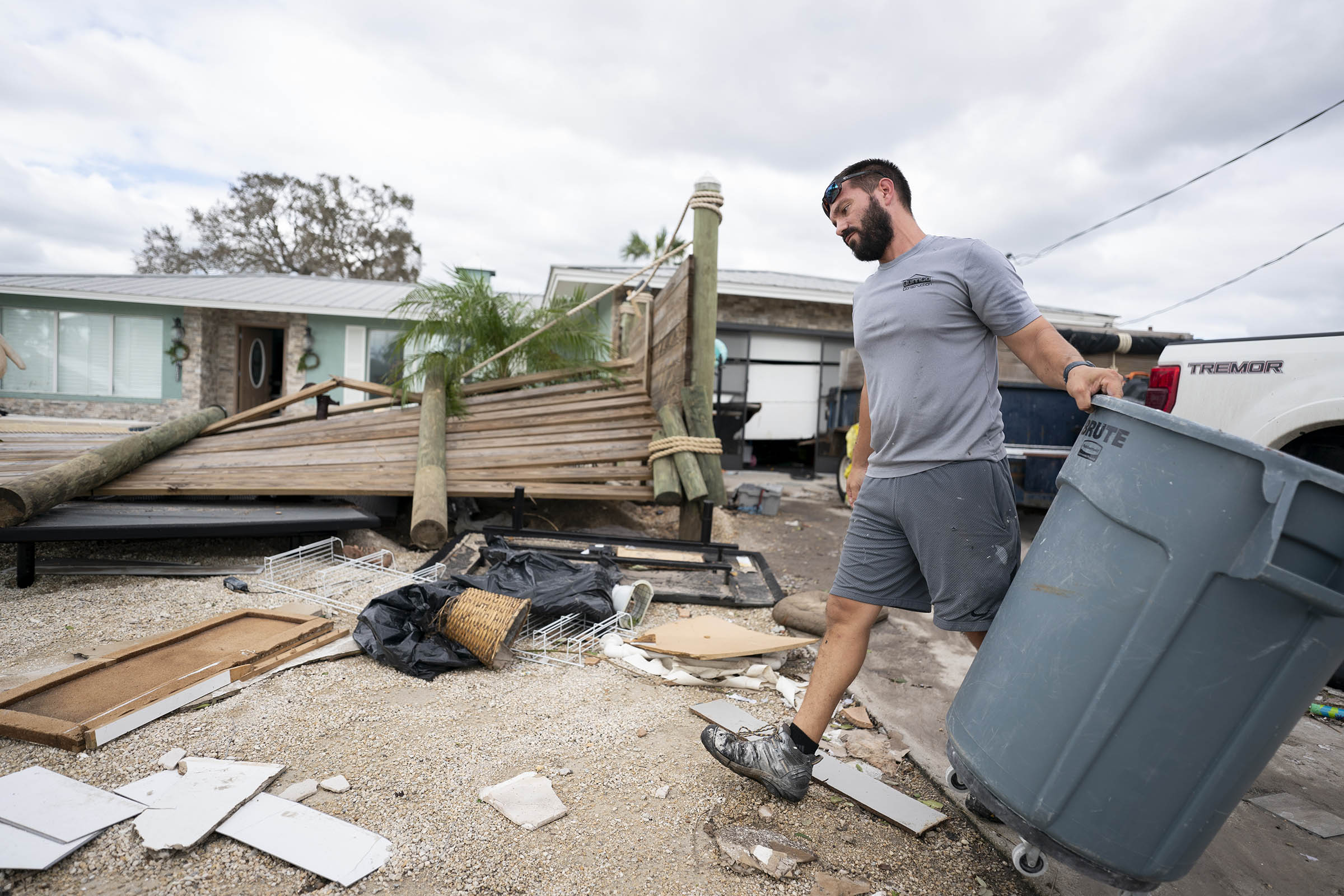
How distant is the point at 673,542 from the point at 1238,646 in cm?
350

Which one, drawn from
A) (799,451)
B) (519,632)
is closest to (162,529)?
(519,632)

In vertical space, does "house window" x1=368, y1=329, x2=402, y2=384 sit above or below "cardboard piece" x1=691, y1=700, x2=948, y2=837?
above

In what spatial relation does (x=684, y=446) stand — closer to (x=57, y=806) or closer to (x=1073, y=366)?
(x=1073, y=366)

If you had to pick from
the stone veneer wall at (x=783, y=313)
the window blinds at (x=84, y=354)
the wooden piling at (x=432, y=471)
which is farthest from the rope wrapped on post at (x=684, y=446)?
the window blinds at (x=84, y=354)

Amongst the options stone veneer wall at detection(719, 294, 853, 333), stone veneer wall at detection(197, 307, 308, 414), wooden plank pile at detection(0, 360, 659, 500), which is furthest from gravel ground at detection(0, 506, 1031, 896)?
stone veneer wall at detection(197, 307, 308, 414)

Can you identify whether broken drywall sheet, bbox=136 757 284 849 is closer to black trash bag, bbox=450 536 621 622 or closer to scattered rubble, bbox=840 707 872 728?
black trash bag, bbox=450 536 621 622

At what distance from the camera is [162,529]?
151 inches

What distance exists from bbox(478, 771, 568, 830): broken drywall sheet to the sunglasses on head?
1.87m

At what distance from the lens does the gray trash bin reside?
1158 millimetres

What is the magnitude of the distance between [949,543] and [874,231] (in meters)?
0.91

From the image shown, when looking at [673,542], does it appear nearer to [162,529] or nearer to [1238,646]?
[162,529]

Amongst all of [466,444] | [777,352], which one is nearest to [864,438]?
[466,444]

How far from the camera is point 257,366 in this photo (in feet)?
47.1

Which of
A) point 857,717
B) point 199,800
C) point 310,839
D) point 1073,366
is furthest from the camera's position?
point 857,717
